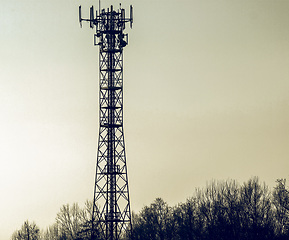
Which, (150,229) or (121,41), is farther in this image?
(150,229)

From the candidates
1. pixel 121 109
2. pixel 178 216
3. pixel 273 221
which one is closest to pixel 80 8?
pixel 121 109

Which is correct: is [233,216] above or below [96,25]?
below

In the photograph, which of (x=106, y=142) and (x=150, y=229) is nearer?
(x=106, y=142)

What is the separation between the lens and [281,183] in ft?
368

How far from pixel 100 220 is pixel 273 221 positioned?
1060 inches

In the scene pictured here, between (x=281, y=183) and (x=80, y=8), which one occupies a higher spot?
(x=80, y=8)

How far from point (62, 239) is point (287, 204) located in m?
31.0

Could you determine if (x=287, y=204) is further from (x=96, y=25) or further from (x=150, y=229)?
(x=96, y=25)

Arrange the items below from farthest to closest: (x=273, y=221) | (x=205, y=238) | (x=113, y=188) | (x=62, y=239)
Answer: (x=62, y=239)
(x=273, y=221)
(x=205, y=238)
(x=113, y=188)

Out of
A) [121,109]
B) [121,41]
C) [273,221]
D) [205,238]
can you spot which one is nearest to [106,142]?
[121,109]

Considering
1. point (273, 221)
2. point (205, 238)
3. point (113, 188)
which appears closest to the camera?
point (113, 188)

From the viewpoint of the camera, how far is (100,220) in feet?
302

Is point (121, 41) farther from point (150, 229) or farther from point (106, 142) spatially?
point (150, 229)

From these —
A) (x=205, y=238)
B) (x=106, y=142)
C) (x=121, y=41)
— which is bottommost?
(x=205, y=238)
